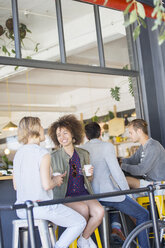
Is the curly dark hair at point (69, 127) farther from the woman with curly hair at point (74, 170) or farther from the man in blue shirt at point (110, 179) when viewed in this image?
the man in blue shirt at point (110, 179)

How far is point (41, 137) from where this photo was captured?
116 inches

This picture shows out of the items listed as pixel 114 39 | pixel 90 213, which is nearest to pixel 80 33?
pixel 114 39

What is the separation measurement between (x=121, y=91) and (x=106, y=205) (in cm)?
224

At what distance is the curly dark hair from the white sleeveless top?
33.4 inches

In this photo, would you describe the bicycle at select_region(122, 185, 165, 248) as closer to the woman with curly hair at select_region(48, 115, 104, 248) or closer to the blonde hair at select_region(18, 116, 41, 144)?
the woman with curly hair at select_region(48, 115, 104, 248)

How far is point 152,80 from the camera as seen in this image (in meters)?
5.07

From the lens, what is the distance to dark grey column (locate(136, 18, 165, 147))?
497cm

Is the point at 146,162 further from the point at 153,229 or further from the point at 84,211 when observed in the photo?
the point at 153,229

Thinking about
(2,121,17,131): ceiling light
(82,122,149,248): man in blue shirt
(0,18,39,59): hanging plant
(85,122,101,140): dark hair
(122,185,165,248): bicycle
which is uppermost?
(0,18,39,59): hanging plant

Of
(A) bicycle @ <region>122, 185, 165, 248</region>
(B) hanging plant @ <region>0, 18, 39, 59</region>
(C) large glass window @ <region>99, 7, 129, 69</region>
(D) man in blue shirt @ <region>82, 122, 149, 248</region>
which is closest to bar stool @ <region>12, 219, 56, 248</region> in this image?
(A) bicycle @ <region>122, 185, 165, 248</region>

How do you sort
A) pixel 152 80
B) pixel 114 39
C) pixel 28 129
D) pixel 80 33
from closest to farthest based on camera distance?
pixel 28 129, pixel 80 33, pixel 114 39, pixel 152 80

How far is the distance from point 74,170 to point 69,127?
16.3 inches

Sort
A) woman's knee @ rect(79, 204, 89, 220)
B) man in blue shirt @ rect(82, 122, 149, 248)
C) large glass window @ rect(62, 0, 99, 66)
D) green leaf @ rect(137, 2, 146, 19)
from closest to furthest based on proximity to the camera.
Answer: green leaf @ rect(137, 2, 146, 19) < woman's knee @ rect(79, 204, 89, 220) < man in blue shirt @ rect(82, 122, 149, 248) < large glass window @ rect(62, 0, 99, 66)

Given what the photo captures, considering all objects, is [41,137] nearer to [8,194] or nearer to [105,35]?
[8,194]
